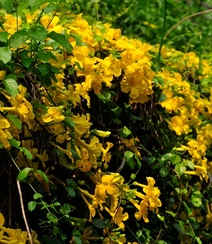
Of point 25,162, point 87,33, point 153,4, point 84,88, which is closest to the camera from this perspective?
point 25,162

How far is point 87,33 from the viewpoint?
217cm

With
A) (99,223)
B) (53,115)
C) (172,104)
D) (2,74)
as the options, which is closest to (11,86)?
(2,74)

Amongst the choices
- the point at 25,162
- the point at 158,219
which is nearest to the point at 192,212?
the point at 158,219

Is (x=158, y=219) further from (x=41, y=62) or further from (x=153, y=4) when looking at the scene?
(x=153, y=4)

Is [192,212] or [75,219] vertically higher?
[75,219]

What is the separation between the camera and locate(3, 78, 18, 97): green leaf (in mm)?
1558

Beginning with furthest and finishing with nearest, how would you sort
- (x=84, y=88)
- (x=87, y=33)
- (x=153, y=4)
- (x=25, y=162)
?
(x=153, y=4) → (x=87, y=33) → (x=84, y=88) → (x=25, y=162)

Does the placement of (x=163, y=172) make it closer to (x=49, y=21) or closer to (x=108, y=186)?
(x=108, y=186)

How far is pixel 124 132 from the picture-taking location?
214cm

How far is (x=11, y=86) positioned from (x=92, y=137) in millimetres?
438

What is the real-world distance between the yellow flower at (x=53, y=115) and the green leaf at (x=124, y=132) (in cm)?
48

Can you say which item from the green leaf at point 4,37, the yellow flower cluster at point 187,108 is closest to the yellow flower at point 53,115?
the green leaf at point 4,37

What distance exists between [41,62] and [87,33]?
1.46 feet

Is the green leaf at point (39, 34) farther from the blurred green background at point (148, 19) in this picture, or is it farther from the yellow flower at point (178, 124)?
the blurred green background at point (148, 19)
